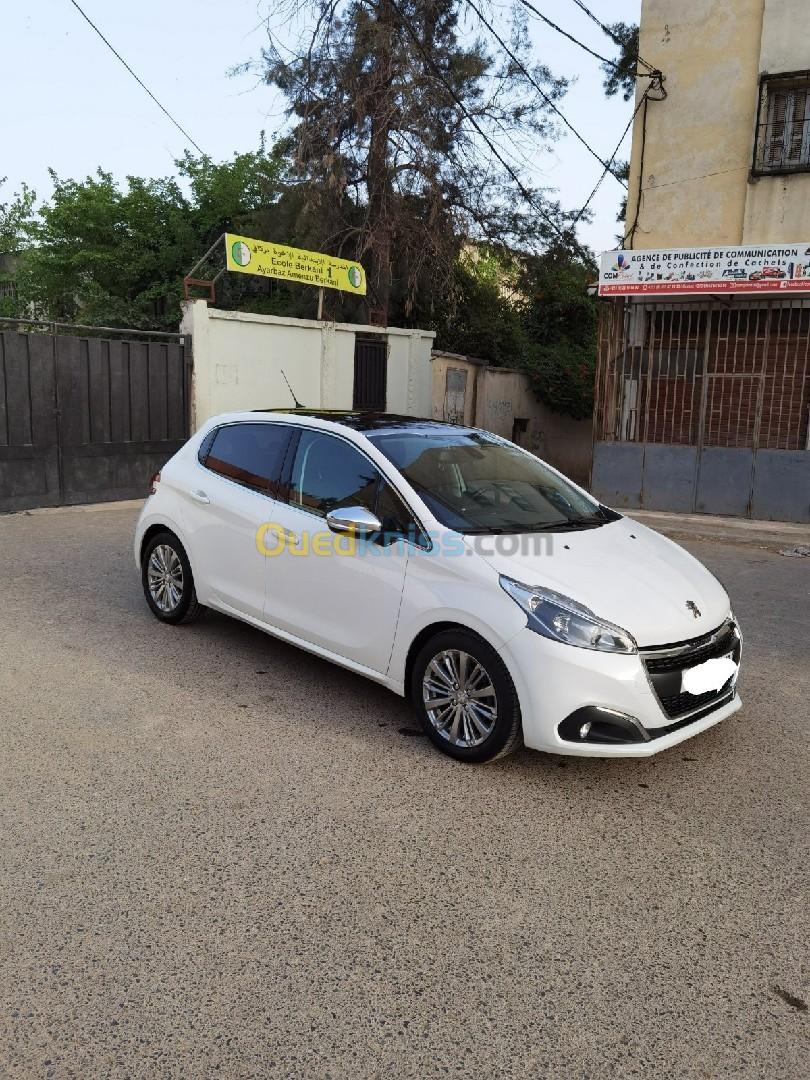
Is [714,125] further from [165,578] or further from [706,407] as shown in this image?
[165,578]

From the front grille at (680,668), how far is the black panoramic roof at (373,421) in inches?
80.4

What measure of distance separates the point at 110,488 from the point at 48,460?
1033 millimetres

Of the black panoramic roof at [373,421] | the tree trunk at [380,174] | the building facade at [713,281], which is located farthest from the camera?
the tree trunk at [380,174]

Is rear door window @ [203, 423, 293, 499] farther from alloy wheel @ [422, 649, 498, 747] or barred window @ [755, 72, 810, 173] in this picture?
barred window @ [755, 72, 810, 173]

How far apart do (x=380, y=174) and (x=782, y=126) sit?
7.21 meters

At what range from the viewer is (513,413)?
18.7 m

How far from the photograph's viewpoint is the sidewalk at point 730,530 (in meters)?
10.7

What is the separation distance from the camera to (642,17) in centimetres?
1273

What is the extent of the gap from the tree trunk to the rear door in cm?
1143

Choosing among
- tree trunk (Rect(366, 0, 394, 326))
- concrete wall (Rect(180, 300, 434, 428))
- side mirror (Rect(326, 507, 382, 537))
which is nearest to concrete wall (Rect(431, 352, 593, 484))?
concrete wall (Rect(180, 300, 434, 428))

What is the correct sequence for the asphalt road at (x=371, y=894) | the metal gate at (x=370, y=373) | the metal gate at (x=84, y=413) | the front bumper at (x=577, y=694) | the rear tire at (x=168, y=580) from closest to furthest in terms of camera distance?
1. the asphalt road at (x=371, y=894)
2. the front bumper at (x=577, y=694)
3. the rear tire at (x=168, y=580)
4. the metal gate at (x=84, y=413)
5. the metal gate at (x=370, y=373)

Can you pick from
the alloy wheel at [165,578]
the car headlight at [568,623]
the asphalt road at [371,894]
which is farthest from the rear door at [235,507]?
the car headlight at [568,623]

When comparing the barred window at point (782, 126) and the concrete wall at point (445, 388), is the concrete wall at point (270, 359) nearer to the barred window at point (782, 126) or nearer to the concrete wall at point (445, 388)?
the concrete wall at point (445, 388)

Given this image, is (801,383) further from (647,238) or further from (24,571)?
(24,571)
